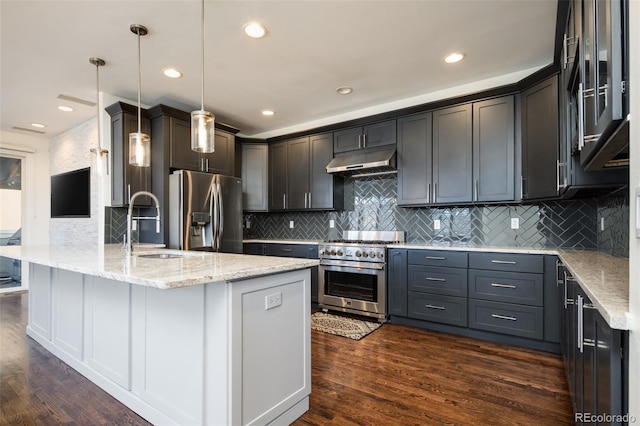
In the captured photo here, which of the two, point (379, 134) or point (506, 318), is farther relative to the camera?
point (379, 134)

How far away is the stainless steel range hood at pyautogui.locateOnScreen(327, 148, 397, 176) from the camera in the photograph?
384 centimetres

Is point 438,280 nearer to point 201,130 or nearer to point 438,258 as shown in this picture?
point 438,258

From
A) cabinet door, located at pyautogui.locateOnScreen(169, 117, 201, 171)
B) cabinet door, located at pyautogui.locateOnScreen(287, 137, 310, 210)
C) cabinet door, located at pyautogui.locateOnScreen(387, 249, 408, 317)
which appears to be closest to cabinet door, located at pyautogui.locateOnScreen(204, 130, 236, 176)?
cabinet door, located at pyautogui.locateOnScreen(169, 117, 201, 171)

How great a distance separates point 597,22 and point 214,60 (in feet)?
9.16

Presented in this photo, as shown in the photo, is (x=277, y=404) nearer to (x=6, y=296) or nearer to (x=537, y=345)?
(x=537, y=345)

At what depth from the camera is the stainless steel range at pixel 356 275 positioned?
12.0ft

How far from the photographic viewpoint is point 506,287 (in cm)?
296

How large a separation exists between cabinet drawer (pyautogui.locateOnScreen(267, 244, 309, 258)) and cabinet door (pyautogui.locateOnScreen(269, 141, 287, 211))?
2.17ft

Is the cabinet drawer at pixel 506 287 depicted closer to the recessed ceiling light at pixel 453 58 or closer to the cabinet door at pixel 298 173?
the recessed ceiling light at pixel 453 58

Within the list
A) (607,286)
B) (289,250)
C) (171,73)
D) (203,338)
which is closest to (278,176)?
(289,250)

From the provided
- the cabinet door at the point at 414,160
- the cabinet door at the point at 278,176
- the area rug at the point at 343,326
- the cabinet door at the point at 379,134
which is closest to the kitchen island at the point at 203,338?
the area rug at the point at 343,326

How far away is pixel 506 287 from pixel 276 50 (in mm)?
2971

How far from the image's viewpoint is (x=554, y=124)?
276 cm

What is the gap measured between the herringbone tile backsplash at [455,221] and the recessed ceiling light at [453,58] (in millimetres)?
1543
